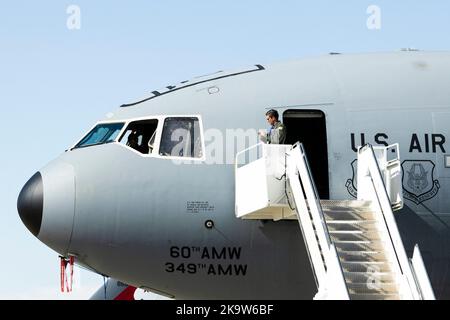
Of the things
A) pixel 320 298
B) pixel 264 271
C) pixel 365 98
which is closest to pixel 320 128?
pixel 365 98

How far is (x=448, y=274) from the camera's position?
2231 centimetres

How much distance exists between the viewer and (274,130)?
Result: 70.9 ft

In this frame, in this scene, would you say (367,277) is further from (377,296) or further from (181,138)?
Answer: (181,138)

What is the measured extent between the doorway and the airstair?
0.97 metres

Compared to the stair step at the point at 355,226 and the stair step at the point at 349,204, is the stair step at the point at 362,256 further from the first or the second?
the stair step at the point at 349,204

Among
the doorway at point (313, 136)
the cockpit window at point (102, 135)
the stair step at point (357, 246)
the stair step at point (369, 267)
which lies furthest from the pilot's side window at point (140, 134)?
the stair step at point (369, 267)

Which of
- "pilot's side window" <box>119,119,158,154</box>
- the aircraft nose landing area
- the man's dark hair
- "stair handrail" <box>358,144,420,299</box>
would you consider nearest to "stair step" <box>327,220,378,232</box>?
"stair handrail" <box>358,144,420,299</box>

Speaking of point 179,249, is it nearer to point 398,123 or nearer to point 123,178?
point 123,178

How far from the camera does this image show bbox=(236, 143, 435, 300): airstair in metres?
18.4

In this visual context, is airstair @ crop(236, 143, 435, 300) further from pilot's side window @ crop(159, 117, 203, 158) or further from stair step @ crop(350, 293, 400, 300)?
pilot's side window @ crop(159, 117, 203, 158)

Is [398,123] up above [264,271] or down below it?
above

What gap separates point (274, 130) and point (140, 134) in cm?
316

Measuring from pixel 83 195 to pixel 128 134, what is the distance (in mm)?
1901

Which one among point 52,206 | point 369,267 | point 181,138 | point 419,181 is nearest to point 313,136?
point 419,181
